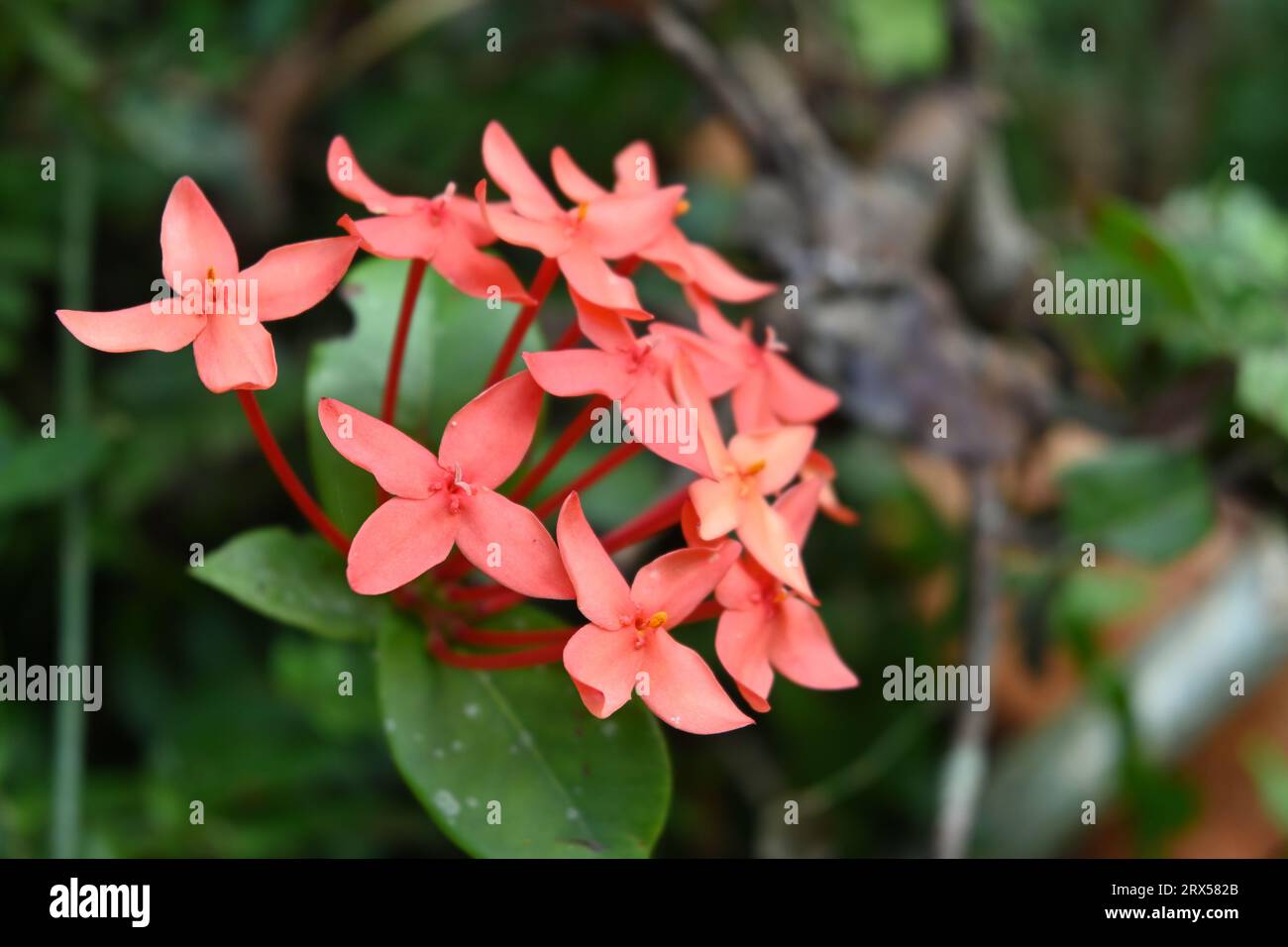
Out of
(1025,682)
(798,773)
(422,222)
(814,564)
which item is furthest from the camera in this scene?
(1025,682)

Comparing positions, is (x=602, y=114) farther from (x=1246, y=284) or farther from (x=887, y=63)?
(x=1246, y=284)

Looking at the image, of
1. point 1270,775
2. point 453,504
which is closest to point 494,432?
point 453,504

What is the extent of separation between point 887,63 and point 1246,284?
59 centimetres

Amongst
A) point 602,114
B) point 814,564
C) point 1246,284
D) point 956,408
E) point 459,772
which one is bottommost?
point 459,772

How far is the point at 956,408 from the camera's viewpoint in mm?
1141

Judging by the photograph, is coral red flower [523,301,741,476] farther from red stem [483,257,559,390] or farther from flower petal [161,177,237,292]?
flower petal [161,177,237,292]

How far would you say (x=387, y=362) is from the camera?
833 mm

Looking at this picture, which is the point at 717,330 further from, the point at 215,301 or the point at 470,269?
the point at 215,301

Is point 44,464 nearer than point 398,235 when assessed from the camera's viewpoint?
No

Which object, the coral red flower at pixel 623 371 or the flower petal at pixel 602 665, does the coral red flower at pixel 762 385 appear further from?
the flower petal at pixel 602 665

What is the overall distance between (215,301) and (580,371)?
0.63 feet

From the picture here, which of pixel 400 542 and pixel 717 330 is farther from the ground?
pixel 717 330
